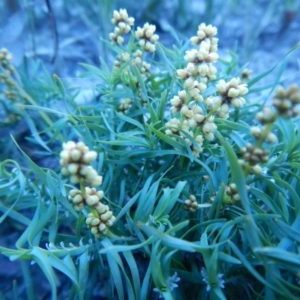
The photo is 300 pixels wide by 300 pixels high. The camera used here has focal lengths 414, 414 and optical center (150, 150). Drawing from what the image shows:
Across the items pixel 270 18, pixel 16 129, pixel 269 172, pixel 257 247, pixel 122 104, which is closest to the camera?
pixel 257 247

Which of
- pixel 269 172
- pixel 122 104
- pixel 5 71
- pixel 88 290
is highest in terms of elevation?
pixel 5 71

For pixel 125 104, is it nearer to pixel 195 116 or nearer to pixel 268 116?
pixel 195 116

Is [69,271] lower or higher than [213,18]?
lower

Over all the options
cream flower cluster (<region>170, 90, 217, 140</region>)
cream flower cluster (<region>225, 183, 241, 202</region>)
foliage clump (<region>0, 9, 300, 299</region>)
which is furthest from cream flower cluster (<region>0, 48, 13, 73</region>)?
cream flower cluster (<region>225, 183, 241, 202</region>)

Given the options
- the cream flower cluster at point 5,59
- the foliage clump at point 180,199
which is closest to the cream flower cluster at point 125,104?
the foliage clump at point 180,199

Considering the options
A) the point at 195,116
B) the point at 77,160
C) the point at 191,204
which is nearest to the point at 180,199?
the point at 191,204

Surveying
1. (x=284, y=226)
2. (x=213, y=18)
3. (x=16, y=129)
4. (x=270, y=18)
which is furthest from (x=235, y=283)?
(x=270, y=18)

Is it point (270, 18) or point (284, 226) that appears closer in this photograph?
point (284, 226)

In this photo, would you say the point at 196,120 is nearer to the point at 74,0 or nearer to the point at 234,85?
the point at 234,85
